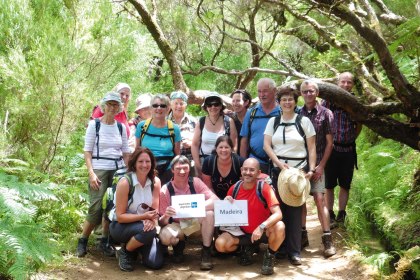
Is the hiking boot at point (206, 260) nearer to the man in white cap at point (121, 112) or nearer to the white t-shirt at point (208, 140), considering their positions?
the white t-shirt at point (208, 140)

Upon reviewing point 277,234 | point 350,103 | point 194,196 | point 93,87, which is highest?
point 93,87

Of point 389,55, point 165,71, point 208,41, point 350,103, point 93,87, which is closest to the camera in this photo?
point 389,55

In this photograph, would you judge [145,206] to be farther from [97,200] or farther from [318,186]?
[318,186]

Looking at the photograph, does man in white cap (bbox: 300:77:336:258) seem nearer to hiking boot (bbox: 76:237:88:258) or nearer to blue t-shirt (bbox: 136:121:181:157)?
blue t-shirt (bbox: 136:121:181:157)

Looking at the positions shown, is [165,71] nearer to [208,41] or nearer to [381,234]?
[208,41]

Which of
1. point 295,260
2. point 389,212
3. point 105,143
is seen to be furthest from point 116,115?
point 389,212

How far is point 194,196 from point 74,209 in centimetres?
193

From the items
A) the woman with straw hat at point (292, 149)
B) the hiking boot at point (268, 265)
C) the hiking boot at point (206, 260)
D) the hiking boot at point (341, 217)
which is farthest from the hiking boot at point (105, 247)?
the hiking boot at point (341, 217)

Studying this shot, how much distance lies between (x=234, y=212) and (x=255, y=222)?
319 millimetres

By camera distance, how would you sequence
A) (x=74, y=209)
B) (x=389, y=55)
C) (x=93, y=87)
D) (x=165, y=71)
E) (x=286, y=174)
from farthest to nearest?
1. (x=165, y=71)
2. (x=93, y=87)
3. (x=74, y=209)
4. (x=286, y=174)
5. (x=389, y=55)

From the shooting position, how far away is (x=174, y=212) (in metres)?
5.42

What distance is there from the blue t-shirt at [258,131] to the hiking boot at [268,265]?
3.99 feet

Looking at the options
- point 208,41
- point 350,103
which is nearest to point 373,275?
point 350,103

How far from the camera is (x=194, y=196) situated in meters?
5.45
